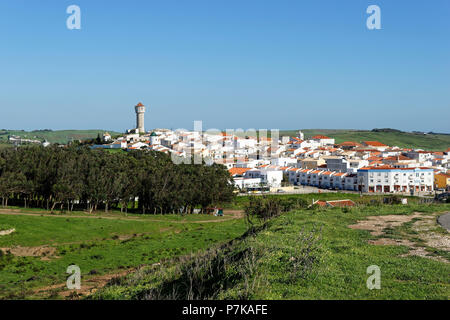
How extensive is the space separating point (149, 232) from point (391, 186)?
2312 inches

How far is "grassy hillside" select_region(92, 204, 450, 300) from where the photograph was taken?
12500 mm

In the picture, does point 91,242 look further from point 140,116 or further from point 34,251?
point 140,116

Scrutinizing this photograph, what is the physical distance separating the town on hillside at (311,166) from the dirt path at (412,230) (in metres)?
56.5

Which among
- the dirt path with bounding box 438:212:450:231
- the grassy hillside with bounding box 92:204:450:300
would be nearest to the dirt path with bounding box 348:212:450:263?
the grassy hillside with bounding box 92:204:450:300

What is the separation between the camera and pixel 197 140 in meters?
134

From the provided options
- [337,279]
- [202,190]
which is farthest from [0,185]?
[337,279]

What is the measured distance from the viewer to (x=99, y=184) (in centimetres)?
4984

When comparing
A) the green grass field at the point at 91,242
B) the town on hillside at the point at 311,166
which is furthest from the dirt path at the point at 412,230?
the town on hillside at the point at 311,166

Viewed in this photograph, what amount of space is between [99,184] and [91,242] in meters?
14.6

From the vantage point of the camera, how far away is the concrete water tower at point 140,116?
5861 inches

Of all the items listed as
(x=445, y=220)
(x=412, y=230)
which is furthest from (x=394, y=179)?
(x=412, y=230)

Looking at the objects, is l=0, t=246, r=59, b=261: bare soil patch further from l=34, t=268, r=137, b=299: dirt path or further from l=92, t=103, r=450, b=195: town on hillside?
l=92, t=103, r=450, b=195: town on hillside

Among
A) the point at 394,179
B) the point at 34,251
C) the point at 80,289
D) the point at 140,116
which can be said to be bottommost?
the point at 80,289
